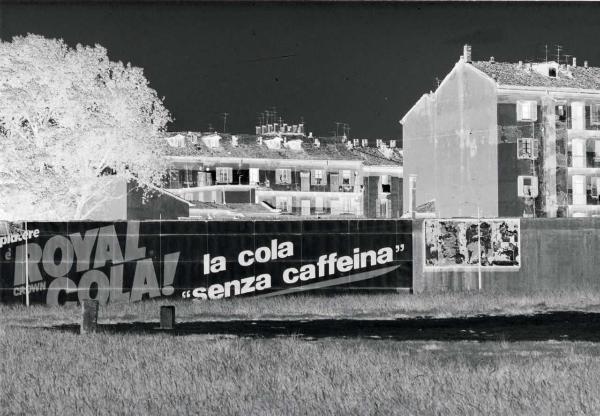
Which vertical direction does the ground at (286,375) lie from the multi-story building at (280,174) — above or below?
below

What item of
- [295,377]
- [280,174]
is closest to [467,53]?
[280,174]

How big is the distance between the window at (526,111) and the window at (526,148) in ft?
4.61

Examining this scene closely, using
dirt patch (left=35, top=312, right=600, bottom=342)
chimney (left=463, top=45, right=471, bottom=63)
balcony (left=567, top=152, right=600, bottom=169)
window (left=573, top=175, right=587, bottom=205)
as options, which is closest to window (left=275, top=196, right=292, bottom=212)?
window (left=573, top=175, right=587, bottom=205)

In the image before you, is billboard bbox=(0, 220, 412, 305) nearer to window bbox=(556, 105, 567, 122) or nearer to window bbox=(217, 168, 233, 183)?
window bbox=(556, 105, 567, 122)

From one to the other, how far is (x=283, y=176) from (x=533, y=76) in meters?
31.6

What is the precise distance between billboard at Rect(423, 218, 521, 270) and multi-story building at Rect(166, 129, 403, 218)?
6199 centimetres

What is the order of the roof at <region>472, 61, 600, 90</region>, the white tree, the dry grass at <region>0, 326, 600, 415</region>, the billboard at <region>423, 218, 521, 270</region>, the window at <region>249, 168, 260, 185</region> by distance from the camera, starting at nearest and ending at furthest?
the dry grass at <region>0, 326, 600, 415</region>, the billboard at <region>423, 218, 521, 270</region>, the white tree, the roof at <region>472, 61, 600, 90</region>, the window at <region>249, 168, 260, 185</region>

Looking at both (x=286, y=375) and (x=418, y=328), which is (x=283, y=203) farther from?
(x=286, y=375)

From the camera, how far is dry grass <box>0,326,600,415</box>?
39.8 ft

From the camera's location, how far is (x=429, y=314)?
83.5 ft

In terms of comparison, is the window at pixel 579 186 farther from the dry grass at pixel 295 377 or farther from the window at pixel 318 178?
the dry grass at pixel 295 377

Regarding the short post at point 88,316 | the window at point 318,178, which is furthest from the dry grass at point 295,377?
the window at point 318,178

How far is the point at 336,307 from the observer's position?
1073 inches

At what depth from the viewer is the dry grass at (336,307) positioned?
2564cm
